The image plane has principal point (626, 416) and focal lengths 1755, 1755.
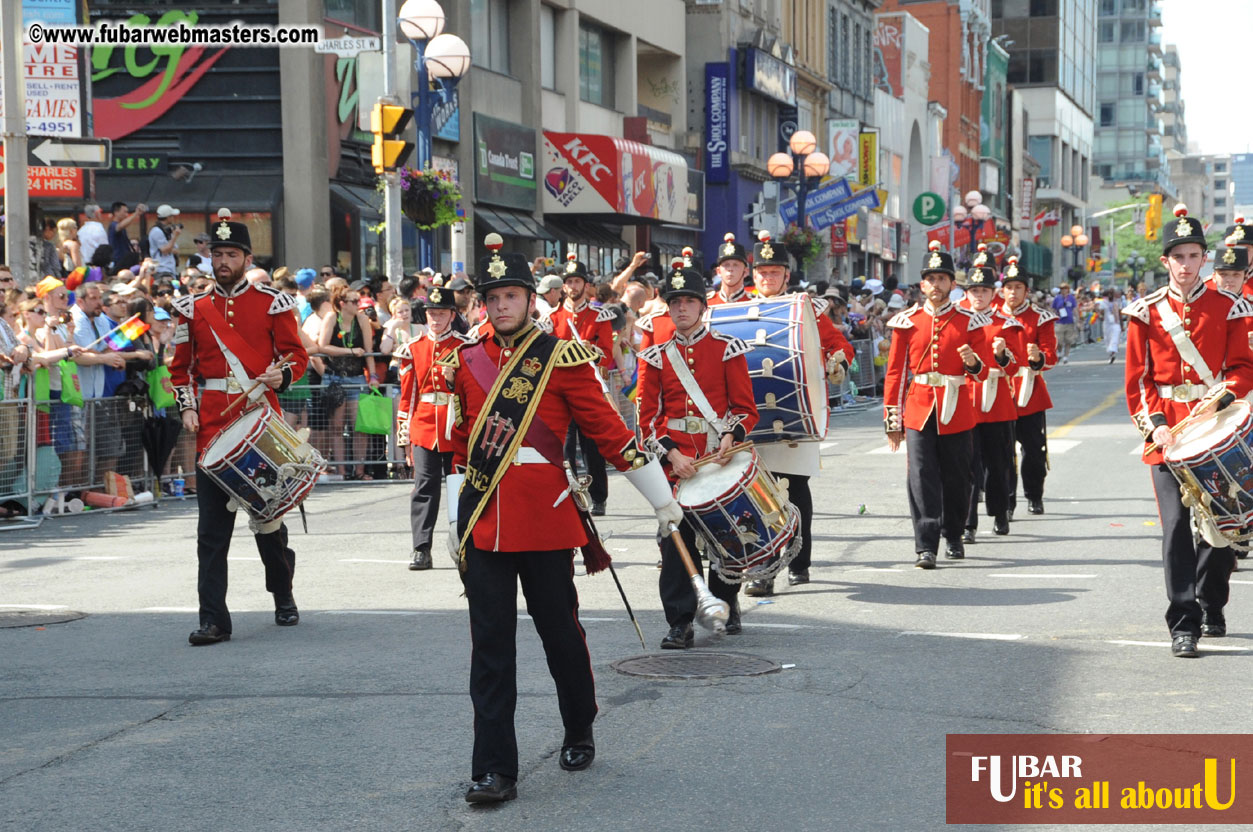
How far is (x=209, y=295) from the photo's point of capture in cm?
960

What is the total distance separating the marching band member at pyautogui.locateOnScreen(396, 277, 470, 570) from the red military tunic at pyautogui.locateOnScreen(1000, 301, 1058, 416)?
16.7 ft

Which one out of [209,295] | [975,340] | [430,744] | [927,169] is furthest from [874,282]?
[927,169]

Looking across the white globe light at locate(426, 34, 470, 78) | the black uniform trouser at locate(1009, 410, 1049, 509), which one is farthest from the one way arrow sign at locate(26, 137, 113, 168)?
the black uniform trouser at locate(1009, 410, 1049, 509)

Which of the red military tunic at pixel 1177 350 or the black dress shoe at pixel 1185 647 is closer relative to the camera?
the black dress shoe at pixel 1185 647

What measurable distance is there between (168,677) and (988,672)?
379 centimetres

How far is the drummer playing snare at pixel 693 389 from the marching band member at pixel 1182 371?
6.49 feet

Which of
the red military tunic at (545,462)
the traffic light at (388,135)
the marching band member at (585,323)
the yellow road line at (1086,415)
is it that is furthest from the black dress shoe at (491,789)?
the yellow road line at (1086,415)

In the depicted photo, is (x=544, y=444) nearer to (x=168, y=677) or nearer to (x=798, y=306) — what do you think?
(x=168, y=677)

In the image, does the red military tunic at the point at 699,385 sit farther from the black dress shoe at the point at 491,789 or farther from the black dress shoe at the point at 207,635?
the black dress shoe at the point at 491,789

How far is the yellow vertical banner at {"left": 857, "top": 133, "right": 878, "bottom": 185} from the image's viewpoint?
59.8 metres

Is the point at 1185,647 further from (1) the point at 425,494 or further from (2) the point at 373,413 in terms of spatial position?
(2) the point at 373,413

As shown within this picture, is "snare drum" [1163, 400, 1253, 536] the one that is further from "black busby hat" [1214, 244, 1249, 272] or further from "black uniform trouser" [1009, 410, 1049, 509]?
"black uniform trouser" [1009, 410, 1049, 509]

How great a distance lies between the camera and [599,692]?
7.70 metres

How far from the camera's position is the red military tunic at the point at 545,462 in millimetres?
6230
